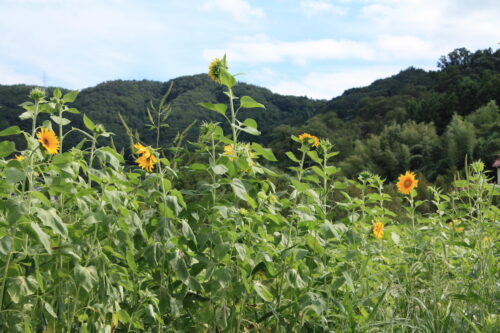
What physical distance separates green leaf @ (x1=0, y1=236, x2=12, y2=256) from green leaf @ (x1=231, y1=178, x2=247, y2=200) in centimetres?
69

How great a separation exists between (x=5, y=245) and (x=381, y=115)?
41939mm

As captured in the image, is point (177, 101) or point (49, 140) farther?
point (177, 101)

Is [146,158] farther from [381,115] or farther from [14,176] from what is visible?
[381,115]

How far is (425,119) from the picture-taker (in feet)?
99.8

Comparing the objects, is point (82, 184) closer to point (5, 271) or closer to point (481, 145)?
point (5, 271)

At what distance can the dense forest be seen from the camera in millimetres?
21359

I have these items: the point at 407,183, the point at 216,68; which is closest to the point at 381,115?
the point at 407,183

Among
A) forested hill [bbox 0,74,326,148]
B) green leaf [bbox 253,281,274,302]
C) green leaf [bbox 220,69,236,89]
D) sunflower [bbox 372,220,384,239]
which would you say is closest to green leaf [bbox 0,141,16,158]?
green leaf [bbox 220,69,236,89]

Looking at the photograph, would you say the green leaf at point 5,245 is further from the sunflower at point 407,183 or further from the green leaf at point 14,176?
the sunflower at point 407,183

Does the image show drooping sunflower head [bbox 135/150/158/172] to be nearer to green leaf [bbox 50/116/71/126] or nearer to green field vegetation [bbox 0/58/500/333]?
green field vegetation [bbox 0/58/500/333]

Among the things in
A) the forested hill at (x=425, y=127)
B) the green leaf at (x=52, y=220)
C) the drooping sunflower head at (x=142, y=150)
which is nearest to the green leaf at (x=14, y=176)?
the green leaf at (x=52, y=220)

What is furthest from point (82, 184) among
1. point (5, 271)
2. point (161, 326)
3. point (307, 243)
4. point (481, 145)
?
point (481, 145)

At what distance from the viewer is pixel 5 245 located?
→ 1.39 metres

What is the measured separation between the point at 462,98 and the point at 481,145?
1151 centimetres
